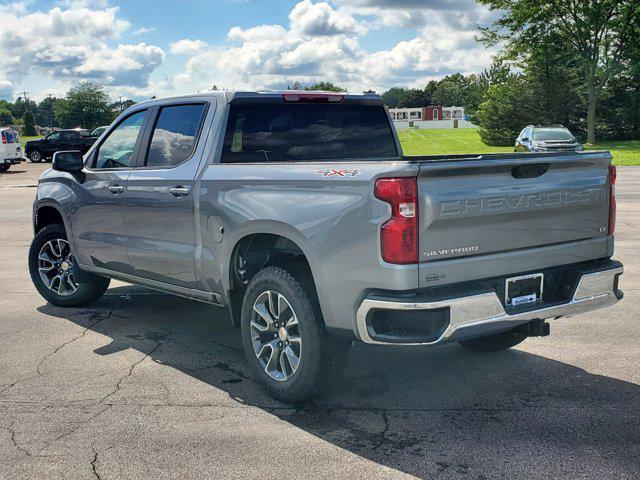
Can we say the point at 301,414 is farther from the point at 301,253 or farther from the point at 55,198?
the point at 55,198

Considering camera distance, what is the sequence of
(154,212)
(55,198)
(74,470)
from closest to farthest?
(74,470), (154,212), (55,198)

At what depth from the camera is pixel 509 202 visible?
3.93m

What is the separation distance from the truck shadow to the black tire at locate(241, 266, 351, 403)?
14cm

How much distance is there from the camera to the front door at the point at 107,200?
5746 millimetres

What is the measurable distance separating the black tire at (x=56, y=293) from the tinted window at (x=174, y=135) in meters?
1.75

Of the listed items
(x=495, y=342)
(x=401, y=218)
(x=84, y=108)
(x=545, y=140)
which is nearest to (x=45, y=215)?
(x=495, y=342)

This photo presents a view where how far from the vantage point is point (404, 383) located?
4.70 meters

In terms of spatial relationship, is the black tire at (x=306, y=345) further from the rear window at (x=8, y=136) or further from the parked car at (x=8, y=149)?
the rear window at (x=8, y=136)

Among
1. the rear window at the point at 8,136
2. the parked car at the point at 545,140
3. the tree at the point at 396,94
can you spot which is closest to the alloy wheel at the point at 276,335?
the parked car at the point at 545,140

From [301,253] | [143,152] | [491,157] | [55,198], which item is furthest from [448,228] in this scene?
[55,198]

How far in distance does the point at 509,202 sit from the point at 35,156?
42.1 m

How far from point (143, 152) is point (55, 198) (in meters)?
1.44

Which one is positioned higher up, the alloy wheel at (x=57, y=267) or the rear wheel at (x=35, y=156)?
the alloy wheel at (x=57, y=267)

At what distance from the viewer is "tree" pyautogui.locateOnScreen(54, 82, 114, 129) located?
97.4 metres
